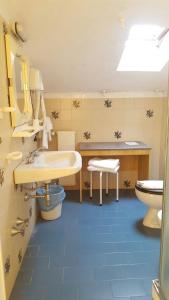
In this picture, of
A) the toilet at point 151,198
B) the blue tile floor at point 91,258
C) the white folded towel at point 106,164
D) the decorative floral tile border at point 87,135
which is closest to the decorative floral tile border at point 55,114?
the decorative floral tile border at point 87,135

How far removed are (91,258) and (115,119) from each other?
6.52 ft

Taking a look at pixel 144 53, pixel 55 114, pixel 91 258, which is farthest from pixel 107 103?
pixel 91 258

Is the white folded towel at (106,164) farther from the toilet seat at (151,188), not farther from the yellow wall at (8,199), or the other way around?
the yellow wall at (8,199)

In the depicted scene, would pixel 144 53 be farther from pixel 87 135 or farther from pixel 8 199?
pixel 8 199

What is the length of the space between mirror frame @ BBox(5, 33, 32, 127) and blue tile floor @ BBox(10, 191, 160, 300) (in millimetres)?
1136

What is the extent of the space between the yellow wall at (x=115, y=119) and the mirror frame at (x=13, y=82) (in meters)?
1.31

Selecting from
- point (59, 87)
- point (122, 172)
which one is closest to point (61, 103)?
point (59, 87)

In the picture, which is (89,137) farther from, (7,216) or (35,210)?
(7,216)

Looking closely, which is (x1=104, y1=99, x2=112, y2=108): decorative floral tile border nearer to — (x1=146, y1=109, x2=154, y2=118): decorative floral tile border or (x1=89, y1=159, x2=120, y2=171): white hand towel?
(x1=146, y1=109, x2=154, y2=118): decorative floral tile border

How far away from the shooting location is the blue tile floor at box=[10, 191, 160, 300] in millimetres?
1636

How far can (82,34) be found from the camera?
1.96m

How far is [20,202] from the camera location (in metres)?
1.95

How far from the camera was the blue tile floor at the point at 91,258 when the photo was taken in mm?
1636

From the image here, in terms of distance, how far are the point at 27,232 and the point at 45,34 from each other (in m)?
1.73
